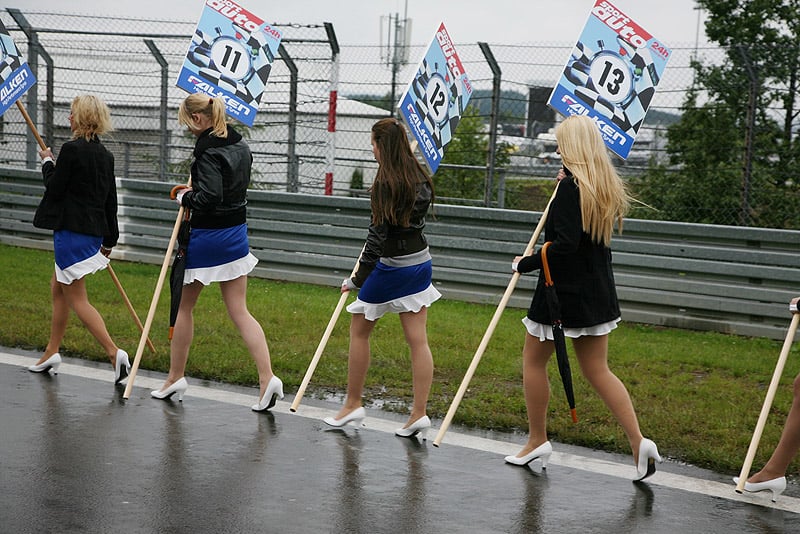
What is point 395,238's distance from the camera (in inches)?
250

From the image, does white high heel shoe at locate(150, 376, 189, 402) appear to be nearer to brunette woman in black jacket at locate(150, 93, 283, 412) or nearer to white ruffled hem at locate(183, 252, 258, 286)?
brunette woman in black jacket at locate(150, 93, 283, 412)

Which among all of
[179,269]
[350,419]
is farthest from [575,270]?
[179,269]

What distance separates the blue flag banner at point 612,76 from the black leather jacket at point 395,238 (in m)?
1.36

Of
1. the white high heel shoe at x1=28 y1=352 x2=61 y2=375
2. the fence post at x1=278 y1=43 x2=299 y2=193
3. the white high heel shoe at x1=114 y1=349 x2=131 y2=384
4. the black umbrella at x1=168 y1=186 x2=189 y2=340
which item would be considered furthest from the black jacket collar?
the fence post at x1=278 y1=43 x2=299 y2=193

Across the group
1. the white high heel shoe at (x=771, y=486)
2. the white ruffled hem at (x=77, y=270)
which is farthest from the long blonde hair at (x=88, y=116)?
the white high heel shoe at (x=771, y=486)

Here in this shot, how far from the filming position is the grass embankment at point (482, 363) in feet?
21.9

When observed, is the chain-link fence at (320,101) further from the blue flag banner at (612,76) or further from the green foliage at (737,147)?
the blue flag banner at (612,76)

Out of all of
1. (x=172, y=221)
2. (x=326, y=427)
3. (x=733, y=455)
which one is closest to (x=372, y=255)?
(x=326, y=427)

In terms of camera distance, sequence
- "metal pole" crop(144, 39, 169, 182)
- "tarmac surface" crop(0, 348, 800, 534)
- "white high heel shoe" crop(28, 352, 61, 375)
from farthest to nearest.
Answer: "metal pole" crop(144, 39, 169, 182) → "white high heel shoe" crop(28, 352, 61, 375) → "tarmac surface" crop(0, 348, 800, 534)

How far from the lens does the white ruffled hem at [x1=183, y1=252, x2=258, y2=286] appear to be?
6820mm

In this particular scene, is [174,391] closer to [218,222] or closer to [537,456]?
[218,222]

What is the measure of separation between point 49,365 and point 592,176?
162 inches

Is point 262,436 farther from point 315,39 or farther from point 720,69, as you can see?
point 315,39

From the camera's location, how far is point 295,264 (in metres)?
12.3
